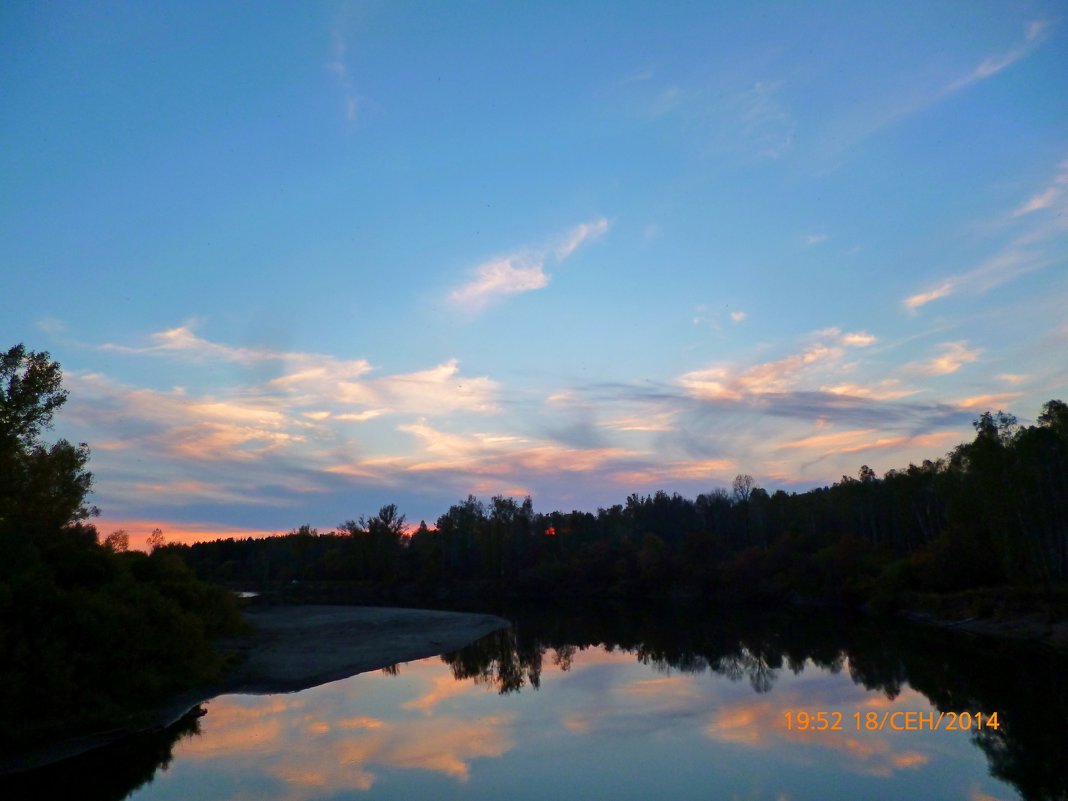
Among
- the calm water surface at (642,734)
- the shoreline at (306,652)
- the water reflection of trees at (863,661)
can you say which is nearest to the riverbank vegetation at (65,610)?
→ the shoreline at (306,652)

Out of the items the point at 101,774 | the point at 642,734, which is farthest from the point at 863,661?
the point at 101,774

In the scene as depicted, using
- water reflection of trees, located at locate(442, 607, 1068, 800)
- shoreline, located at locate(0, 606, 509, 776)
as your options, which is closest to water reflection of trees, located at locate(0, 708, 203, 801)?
shoreline, located at locate(0, 606, 509, 776)

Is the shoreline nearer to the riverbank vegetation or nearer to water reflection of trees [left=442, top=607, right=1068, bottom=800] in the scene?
the riverbank vegetation

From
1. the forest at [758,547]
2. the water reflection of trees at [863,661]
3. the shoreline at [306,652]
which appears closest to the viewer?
the water reflection of trees at [863,661]

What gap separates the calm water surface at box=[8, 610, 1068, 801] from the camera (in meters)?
14.5

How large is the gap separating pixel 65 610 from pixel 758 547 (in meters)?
76.7

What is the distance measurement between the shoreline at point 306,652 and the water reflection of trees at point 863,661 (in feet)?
11.1

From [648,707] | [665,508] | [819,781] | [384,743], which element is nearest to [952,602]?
[648,707]

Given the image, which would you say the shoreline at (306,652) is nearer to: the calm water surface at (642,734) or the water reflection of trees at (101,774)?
the water reflection of trees at (101,774)

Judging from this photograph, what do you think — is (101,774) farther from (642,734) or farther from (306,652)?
(306,652)

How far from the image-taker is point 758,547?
83562mm

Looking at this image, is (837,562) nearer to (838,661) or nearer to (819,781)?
(838,661)

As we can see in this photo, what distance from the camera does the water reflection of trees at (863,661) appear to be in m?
17.1

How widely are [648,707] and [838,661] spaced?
13217 mm
